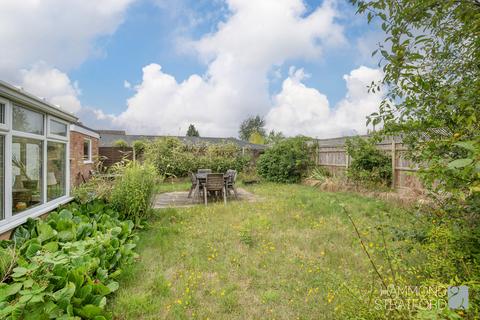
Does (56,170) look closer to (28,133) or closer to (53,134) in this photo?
(53,134)

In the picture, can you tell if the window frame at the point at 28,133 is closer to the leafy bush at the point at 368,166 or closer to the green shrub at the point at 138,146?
the leafy bush at the point at 368,166

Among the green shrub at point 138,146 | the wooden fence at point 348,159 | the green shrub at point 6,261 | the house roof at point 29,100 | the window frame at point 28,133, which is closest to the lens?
the green shrub at point 6,261

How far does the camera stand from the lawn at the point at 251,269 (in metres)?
2.47

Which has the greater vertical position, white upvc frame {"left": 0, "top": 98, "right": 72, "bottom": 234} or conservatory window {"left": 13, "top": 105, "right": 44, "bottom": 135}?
conservatory window {"left": 13, "top": 105, "right": 44, "bottom": 135}

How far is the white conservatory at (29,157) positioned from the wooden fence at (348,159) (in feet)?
23.2

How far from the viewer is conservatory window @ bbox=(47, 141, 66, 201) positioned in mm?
4594

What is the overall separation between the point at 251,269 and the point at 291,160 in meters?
8.83

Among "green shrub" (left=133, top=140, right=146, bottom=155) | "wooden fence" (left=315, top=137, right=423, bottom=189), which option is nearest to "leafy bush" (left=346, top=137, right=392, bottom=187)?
"wooden fence" (left=315, top=137, right=423, bottom=189)

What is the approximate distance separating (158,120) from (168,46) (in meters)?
14.2

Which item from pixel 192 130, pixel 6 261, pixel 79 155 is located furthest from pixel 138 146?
pixel 192 130

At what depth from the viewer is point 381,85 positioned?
7.57ft

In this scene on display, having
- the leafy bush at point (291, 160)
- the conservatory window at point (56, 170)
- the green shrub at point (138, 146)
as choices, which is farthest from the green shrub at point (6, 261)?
the green shrub at point (138, 146)

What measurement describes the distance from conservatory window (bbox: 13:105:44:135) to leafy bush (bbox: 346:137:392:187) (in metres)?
8.23

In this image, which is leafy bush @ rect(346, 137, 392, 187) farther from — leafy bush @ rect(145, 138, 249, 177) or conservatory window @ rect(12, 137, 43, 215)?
conservatory window @ rect(12, 137, 43, 215)
